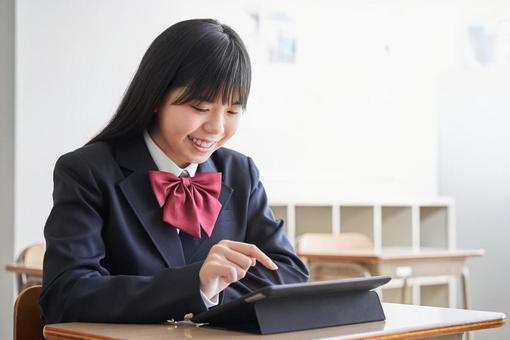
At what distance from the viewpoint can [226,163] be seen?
196cm

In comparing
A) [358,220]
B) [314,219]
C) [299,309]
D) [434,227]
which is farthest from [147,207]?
[434,227]

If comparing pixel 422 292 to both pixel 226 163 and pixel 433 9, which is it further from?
pixel 226 163

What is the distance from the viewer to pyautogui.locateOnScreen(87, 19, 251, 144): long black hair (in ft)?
5.71

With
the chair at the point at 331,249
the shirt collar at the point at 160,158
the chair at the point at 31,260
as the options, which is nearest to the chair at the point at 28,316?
the shirt collar at the point at 160,158

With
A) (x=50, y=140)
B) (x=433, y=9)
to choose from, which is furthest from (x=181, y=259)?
(x=433, y=9)

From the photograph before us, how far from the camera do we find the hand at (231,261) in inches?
57.4

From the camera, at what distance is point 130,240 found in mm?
1714

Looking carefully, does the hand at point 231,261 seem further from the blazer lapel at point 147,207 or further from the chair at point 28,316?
the chair at point 28,316

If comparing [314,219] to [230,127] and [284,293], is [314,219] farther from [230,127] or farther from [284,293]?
[284,293]

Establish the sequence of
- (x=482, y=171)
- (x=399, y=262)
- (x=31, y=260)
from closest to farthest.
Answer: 1. (x=31, y=260)
2. (x=399, y=262)
3. (x=482, y=171)

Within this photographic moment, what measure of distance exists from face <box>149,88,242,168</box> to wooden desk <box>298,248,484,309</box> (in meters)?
2.50

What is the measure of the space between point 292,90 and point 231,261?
425 centimetres

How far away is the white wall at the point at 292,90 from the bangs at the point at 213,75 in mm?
2970

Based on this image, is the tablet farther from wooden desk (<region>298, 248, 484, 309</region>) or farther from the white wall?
the white wall
